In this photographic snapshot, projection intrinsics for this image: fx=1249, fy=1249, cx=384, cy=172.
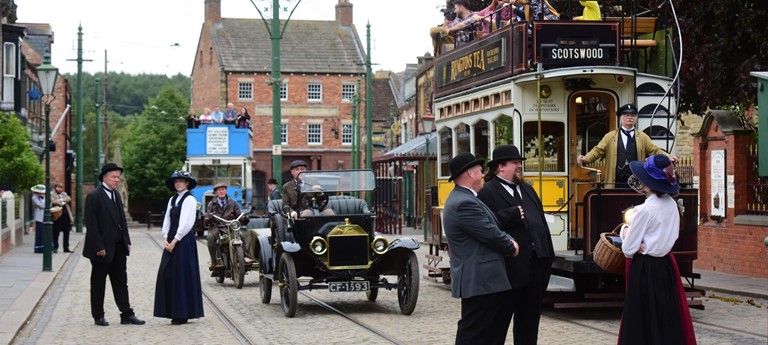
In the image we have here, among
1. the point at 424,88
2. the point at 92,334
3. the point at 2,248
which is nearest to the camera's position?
the point at 92,334

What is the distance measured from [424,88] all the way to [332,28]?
23690 mm

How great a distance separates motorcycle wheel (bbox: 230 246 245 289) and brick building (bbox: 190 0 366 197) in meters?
54.7

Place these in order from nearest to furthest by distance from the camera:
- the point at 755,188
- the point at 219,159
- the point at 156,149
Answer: the point at 755,188 < the point at 219,159 < the point at 156,149

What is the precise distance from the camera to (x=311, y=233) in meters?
15.3

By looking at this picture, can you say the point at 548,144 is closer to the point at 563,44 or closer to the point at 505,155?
the point at 563,44

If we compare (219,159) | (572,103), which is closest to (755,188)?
(572,103)

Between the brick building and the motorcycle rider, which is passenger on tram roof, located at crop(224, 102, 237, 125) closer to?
the motorcycle rider

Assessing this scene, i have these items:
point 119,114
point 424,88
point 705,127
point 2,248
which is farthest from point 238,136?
point 119,114

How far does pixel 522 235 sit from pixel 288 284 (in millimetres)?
5763

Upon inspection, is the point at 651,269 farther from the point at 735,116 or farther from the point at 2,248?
the point at 2,248

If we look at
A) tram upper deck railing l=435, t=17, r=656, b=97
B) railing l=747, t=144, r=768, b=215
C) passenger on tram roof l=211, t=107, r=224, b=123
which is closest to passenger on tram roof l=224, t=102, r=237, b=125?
passenger on tram roof l=211, t=107, r=224, b=123

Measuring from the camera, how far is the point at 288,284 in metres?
14.6

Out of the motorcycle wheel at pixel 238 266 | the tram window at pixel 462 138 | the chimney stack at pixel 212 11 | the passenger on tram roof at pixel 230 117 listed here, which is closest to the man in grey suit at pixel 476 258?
the tram window at pixel 462 138

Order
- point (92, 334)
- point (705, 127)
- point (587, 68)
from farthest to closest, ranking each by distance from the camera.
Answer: point (705, 127)
point (587, 68)
point (92, 334)
